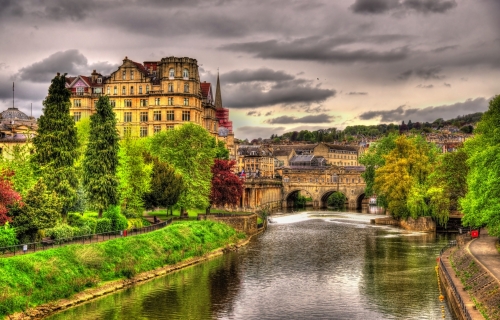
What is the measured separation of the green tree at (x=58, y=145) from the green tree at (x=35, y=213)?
4222 millimetres

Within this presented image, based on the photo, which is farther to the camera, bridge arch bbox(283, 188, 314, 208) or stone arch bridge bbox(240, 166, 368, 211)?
bridge arch bbox(283, 188, 314, 208)

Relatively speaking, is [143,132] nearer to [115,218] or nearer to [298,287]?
[115,218]

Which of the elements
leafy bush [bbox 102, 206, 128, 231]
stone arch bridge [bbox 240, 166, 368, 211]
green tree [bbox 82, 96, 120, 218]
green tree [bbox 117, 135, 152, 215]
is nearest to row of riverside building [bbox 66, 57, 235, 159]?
green tree [bbox 117, 135, 152, 215]

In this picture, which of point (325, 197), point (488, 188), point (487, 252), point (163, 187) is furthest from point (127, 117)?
point (325, 197)

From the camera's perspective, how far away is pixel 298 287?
163ft

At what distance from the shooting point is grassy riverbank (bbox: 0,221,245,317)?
127 ft

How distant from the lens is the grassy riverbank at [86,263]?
38688 millimetres

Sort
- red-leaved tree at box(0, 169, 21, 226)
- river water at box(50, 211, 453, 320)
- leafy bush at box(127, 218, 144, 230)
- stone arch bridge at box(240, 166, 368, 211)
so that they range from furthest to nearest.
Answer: stone arch bridge at box(240, 166, 368, 211) → leafy bush at box(127, 218, 144, 230) → red-leaved tree at box(0, 169, 21, 226) → river water at box(50, 211, 453, 320)

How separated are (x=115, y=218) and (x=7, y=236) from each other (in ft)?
52.6

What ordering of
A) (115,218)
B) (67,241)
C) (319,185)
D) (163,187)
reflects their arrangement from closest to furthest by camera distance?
(67,241)
(115,218)
(163,187)
(319,185)

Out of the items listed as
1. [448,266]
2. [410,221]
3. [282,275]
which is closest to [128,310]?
[282,275]

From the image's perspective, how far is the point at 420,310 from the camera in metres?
42.2

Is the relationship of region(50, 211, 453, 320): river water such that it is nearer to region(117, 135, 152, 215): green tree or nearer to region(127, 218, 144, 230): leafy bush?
region(127, 218, 144, 230): leafy bush

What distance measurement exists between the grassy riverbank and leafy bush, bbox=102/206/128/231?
312cm
